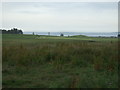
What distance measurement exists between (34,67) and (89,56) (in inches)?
94.8

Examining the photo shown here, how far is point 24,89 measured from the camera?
3.94 meters

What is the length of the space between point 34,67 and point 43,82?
1627 mm

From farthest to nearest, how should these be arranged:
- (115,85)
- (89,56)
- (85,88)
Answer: (89,56) < (115,85) < (85,88)

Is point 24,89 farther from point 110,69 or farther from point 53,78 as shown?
point 110,69

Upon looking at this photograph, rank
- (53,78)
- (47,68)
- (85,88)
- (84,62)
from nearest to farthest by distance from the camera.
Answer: (85,88), (53,78), (47,68), (84,62)

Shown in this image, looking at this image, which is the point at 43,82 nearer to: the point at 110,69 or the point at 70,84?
the point at 70,84

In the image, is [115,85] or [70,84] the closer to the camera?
[70,84]

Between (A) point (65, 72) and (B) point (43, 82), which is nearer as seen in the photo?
(B) point (43, 82)

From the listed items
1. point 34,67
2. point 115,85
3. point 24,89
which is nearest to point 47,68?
point 34,67

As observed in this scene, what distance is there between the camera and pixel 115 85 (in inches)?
166

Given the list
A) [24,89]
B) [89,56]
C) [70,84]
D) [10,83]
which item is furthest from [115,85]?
[89,56]

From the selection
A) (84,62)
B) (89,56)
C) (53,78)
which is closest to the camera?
(53,78)

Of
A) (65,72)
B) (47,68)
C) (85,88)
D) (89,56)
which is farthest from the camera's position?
(89,56)

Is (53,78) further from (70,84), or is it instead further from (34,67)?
(34,67)
